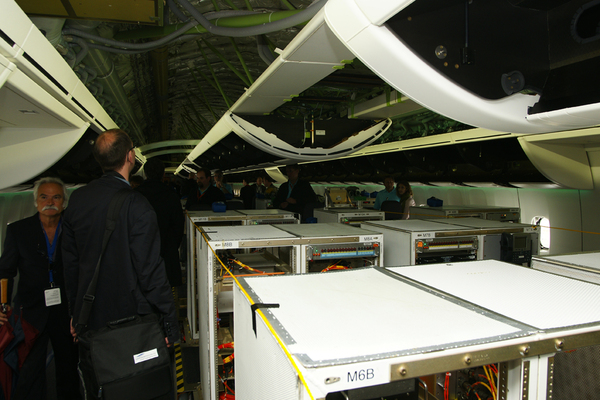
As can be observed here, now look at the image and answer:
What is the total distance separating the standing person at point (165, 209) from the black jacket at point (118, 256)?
71.1 inches

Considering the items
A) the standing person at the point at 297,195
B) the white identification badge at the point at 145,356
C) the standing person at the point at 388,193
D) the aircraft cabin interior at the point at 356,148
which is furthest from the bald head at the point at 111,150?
the standing person at the point at 388,193

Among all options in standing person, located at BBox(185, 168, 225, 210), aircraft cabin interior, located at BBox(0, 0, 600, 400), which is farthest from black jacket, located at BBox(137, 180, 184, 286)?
standing person, located at BBox(185, 168, 225, 210)

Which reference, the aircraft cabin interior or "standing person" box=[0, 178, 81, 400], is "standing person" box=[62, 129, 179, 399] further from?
"standing person" box=[0, 178, 81, 400]

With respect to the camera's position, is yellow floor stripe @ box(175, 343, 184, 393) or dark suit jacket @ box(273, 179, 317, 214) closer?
yellow floor stripe @ box(175, 343, 184, 393)

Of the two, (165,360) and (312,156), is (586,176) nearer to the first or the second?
(312,156)

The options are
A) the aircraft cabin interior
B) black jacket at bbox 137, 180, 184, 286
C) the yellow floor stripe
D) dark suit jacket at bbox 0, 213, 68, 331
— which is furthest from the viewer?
black jacket at bbox 137, 180, 184, 286

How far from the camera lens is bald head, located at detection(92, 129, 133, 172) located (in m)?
2.16

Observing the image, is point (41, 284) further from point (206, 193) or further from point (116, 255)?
point (206, 193)

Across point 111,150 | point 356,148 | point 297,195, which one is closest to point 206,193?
point 297,195

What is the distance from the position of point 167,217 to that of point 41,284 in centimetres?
144

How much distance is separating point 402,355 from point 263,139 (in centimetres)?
350

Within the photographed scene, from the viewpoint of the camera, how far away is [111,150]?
216 cm

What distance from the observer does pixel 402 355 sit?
36.7 inches

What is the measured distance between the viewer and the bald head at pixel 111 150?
7.08 feet
